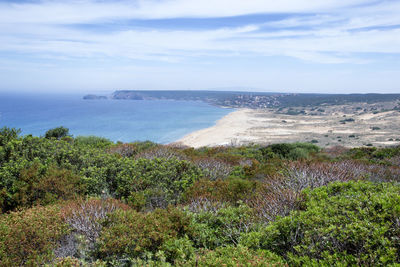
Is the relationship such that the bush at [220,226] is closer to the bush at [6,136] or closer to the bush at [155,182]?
the bush at [155,182]

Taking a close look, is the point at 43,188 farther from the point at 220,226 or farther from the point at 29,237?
the point at 220,226

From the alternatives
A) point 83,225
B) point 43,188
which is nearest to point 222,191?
point 83,225

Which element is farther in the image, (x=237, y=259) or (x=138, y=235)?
(x=138, y=235)

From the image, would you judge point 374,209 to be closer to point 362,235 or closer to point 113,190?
point 362,235

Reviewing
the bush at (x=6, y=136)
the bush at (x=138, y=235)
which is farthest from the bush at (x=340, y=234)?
the bush at (x=6, y=136)

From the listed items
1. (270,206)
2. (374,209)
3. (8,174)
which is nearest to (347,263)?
(374,209)

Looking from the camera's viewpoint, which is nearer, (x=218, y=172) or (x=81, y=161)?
(x=81, y=161)
